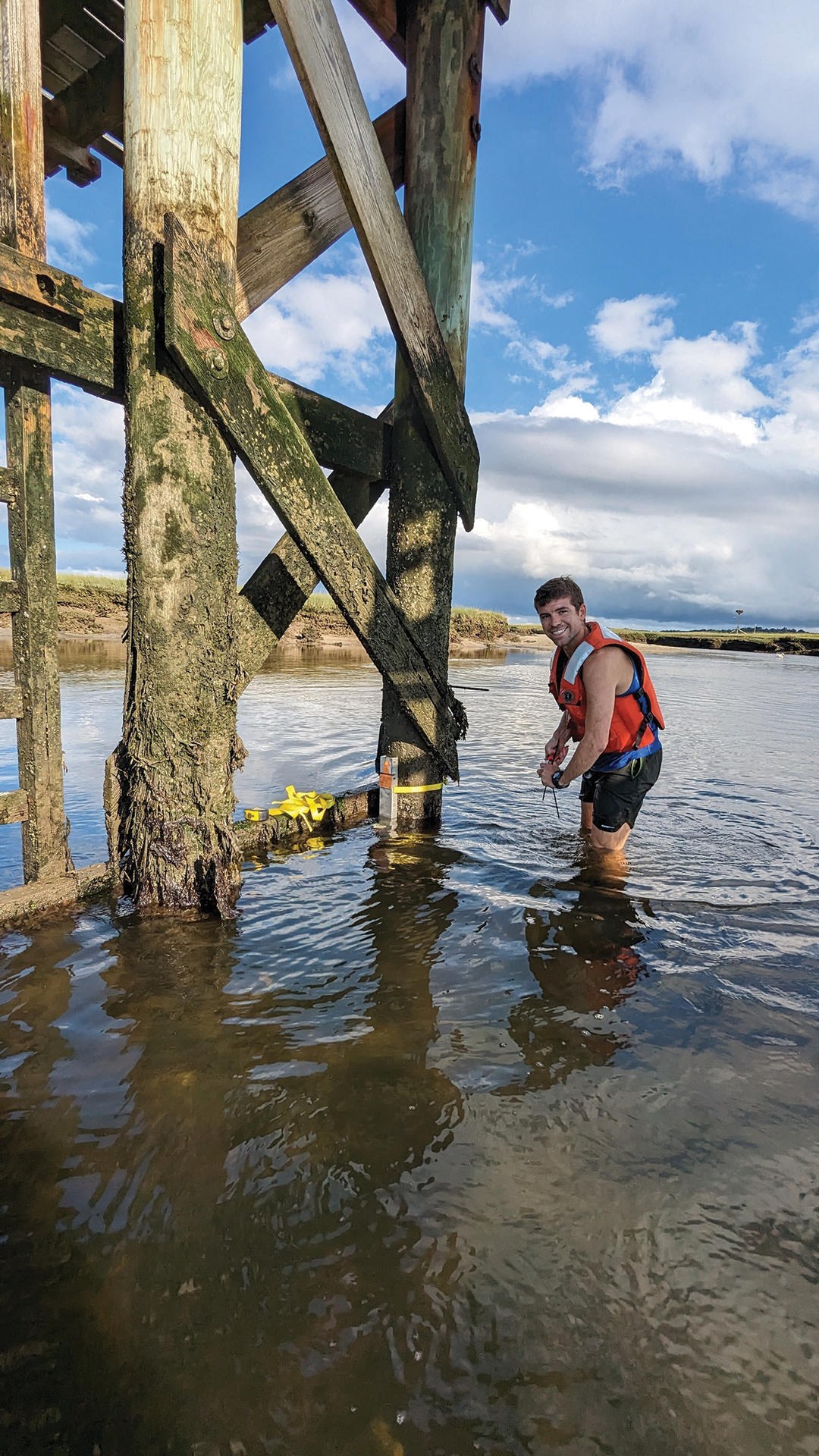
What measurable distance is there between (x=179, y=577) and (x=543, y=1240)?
3.12 metres

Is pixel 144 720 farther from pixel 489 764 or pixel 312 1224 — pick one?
pixel 489 764

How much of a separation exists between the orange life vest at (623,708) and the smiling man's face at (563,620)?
0.09m

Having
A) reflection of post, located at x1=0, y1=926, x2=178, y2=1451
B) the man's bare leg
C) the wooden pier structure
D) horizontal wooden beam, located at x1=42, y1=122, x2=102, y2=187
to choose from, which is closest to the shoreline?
the wooden pier structure

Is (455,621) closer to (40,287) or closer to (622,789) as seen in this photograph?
(622,789)

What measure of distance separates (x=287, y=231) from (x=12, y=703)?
10.5 ft

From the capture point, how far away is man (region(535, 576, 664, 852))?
514cm

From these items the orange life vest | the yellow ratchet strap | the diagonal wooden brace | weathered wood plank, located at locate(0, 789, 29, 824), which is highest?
the diagonal wooden brace

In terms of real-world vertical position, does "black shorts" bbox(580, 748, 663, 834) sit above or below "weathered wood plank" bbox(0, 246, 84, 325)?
below

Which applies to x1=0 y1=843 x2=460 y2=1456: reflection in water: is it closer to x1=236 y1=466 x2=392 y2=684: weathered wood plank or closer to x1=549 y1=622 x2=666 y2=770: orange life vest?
x1=236 y1=466 x2=392 y2=684: weathered wood plank

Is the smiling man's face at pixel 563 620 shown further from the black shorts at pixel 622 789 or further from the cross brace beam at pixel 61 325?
the cross brace beam at pixel 61 325

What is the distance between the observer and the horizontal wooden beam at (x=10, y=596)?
3.54 meters

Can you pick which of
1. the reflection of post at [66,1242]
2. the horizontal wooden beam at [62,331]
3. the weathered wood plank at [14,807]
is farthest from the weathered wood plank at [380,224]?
the reflection of post at [66,1242]

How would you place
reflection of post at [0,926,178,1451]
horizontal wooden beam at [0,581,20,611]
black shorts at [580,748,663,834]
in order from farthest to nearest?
black shorts at [580,748,663,834], horizontal wooden beam at [0,581,20,611], reflection of post at [0,926,178,1451]

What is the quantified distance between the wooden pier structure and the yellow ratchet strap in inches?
63.7
